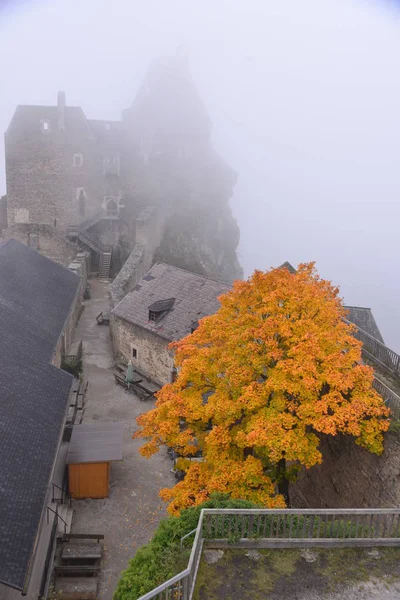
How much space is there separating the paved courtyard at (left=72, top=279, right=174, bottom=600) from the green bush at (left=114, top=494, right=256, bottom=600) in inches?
280

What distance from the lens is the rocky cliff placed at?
203ft

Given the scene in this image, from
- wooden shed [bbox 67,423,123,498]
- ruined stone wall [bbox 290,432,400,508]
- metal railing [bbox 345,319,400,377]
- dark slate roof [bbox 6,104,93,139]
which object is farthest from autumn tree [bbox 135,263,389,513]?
dark slate roof [bbox 6,104,93,139]

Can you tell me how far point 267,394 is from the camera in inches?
590

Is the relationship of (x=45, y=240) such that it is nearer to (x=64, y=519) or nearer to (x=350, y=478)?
(x=64, y=519)

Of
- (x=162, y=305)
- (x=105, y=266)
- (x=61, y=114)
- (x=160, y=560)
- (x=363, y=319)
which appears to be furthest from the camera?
(x=61, y=114)

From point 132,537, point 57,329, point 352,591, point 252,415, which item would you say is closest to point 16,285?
point 57,329

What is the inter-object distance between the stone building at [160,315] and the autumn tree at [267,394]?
35.7ft

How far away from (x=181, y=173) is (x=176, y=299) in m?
46.5

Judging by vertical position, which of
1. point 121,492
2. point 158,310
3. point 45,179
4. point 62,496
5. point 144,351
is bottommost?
point 121,492

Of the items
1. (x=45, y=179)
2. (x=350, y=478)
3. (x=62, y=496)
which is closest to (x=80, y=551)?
(x=62, y=496)

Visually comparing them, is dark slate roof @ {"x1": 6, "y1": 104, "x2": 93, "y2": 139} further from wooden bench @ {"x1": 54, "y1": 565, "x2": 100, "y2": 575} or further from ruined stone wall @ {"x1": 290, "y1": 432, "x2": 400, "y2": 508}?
ruined stone wall @ {"x1": 290, "y1": 432, "x2": 400, "y2": 508}

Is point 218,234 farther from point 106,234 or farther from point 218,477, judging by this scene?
point 218,477

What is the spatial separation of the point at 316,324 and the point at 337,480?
497cm

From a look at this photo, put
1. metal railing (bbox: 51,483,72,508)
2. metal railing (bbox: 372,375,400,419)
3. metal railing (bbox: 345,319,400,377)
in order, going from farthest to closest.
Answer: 1. metal railing (bbox: 51,483,72,508)
2. metal railing (bbox: 345,319,400,377)
3. metal railing (bbox: 372,375,400,419)
